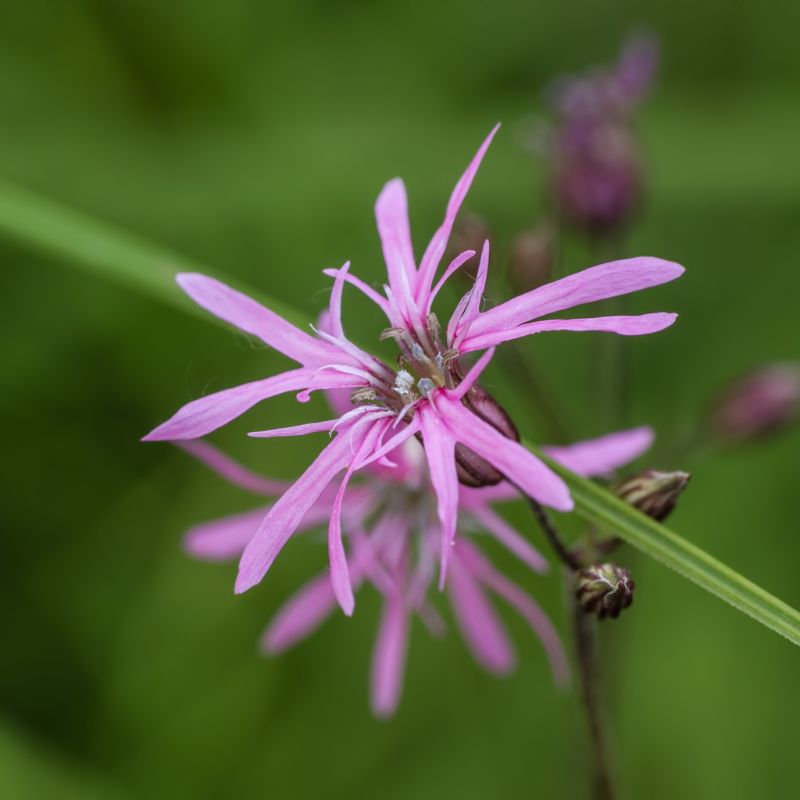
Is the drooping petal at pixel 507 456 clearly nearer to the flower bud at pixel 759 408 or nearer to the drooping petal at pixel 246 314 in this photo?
the drooping petal at pixel 246 314

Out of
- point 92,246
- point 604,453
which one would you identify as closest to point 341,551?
point 604,453

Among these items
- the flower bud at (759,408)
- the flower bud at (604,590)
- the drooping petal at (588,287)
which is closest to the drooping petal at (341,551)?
the drooping petal at (588,287)

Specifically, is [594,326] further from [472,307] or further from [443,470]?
[443,470]

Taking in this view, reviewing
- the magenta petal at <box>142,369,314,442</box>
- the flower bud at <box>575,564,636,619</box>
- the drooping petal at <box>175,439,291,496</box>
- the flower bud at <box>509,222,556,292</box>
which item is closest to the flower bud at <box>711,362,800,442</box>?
the flower bud at <box>509,222,556,292</box>

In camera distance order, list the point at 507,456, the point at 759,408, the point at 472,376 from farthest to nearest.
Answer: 1. the point at 759,408
2. the point at 472,376
3. the point at 507,456

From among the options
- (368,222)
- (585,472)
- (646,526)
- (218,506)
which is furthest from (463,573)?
(368,222)
